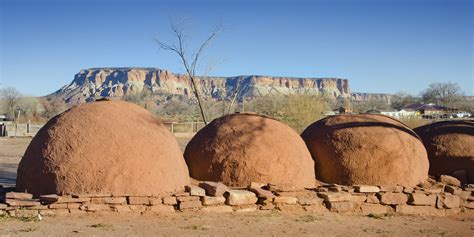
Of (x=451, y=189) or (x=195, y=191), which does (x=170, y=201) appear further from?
(x=451, y=189)

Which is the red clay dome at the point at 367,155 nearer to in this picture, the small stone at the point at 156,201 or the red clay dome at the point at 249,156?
the red clay dome at the point at 249,156

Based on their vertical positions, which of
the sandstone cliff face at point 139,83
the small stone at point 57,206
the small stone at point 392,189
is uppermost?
the sandstone cliff face at point 139,83

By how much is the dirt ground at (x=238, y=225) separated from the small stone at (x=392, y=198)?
0.93ft

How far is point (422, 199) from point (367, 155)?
117cm

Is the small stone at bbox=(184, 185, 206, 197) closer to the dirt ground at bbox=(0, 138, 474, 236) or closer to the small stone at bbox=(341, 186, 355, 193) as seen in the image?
the dirt ground at bbox=(0, 138, 474, 236)

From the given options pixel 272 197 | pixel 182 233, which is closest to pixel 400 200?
pixel 272 197

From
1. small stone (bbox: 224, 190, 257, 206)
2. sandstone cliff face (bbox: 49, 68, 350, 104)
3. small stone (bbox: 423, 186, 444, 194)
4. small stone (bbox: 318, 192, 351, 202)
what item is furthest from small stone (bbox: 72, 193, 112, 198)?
sandstone cliff face (bbox: 49, 68, 350, 104)

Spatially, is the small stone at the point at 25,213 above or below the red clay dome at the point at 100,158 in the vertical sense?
below

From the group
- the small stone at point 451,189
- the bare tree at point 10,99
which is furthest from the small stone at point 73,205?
the bare tree at point 10,99

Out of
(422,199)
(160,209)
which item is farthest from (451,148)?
(160,209)

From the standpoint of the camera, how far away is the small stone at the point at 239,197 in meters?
7.32

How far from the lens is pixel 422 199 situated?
332 inches

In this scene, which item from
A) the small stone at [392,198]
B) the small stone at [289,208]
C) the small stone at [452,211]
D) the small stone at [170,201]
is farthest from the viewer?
the small stone at [452,211]

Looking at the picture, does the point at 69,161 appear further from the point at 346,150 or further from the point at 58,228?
the point at 346,150
